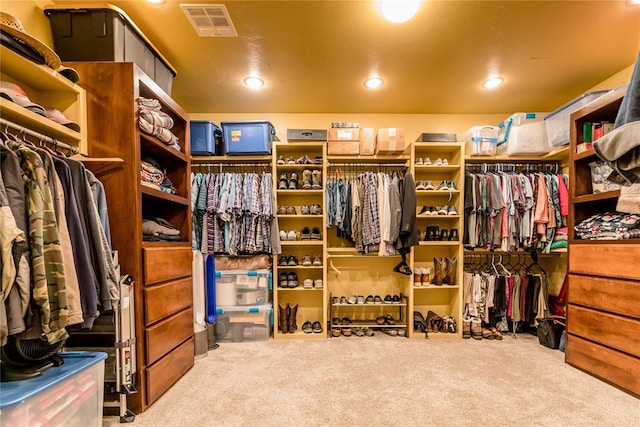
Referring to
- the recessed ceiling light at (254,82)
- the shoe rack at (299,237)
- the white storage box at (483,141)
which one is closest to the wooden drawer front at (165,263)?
the shoe rack at (299,237)

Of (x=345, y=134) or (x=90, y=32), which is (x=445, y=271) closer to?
(x=345, y=134)

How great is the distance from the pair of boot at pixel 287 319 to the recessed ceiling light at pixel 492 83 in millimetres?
2835

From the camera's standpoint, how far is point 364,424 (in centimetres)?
142

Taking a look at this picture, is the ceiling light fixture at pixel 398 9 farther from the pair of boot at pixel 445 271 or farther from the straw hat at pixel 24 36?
the pair of boot at pixel 445 271

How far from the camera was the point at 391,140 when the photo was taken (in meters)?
2.64

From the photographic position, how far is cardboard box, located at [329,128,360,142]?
2715 millimetres

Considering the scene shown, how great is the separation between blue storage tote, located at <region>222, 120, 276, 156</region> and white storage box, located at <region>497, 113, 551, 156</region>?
2449 millimetres

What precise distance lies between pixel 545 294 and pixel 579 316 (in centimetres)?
82

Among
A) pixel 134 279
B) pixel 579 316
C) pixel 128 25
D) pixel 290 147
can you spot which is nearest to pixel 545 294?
pixel 579 316

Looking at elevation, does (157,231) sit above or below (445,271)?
above

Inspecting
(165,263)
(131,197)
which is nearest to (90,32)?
(131,197)

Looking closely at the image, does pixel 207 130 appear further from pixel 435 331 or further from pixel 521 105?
pixel 521 105

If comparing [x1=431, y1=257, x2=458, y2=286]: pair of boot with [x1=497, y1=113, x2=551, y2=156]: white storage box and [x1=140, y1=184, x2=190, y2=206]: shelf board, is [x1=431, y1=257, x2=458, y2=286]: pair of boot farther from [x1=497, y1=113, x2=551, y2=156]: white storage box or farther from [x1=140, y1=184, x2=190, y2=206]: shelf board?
[x1=140, y1=184, x2=190, y2=206]: shelf board

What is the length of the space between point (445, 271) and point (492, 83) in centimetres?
185
